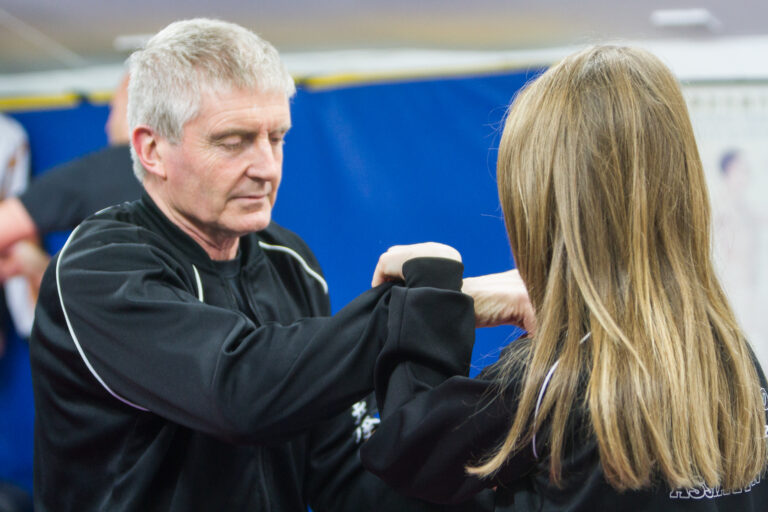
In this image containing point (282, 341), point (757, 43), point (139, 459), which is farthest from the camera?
point (757, 43)

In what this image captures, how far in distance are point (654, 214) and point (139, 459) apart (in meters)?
0.86

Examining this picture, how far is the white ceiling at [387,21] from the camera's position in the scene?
8.36 feet

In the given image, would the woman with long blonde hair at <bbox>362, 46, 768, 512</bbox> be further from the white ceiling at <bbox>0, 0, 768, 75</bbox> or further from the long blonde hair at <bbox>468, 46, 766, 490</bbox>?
the white ceiling at <bbox>0, 0, 768, 75</bbox>

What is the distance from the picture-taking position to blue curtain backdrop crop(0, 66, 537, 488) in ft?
9.70

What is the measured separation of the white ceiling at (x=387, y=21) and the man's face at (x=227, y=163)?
1.33 meters

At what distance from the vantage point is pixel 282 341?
114cm

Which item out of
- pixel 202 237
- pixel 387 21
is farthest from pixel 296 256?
pixel 387 21

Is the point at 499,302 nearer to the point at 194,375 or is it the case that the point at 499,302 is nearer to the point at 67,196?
the point at 194,375

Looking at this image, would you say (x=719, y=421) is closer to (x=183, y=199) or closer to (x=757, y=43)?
(x=183, y=199)

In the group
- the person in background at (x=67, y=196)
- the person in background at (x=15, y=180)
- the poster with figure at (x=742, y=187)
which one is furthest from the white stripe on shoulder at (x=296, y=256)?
the person in background at (x=15, y=180)

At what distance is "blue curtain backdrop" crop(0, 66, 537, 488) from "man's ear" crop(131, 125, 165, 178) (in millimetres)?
1609

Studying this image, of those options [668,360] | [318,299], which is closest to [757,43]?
[318,299]

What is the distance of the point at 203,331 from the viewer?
3.79 feet

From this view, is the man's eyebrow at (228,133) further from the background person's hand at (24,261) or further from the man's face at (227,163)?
the background person's hand at (24,261)
